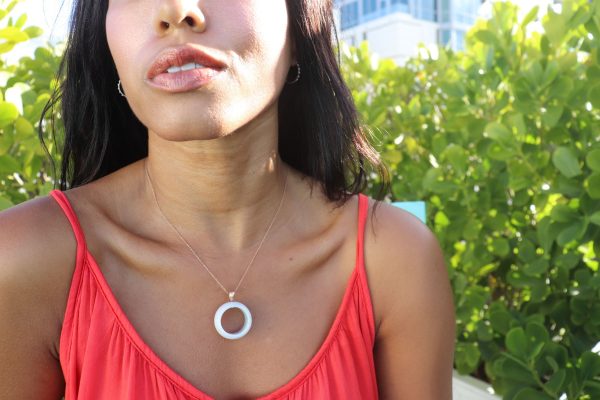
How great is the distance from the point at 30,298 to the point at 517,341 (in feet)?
4.42

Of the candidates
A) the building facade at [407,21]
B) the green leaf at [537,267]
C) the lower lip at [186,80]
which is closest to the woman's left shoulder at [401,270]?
the lower lip at [186,80]

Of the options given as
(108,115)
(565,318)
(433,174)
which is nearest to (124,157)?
(108,115)

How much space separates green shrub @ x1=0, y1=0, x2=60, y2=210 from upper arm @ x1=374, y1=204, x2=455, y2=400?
907 millimetres

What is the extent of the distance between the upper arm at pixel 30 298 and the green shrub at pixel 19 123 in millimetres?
513

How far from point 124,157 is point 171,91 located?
1.49 feet

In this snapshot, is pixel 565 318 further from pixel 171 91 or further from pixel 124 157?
pixel 171 91

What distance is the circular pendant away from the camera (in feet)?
4.43

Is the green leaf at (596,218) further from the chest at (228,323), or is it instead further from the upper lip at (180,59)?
the upper lip at (180,59)

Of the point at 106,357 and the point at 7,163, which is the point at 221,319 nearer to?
the point at 106,357

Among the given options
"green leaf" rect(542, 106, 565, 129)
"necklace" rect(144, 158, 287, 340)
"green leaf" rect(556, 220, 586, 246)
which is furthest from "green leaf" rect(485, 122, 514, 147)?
"necklace" rect(144, 158, 287, 340)

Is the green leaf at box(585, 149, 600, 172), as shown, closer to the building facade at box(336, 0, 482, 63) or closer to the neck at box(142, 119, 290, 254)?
the neck at box(142, 119, 290, 254)

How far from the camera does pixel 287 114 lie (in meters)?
1.59

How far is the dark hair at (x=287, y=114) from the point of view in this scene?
4.70ft

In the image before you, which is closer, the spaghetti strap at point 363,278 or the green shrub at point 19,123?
the spaghetti strap at point 363,278
